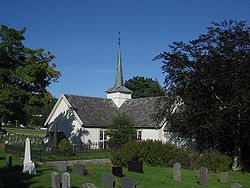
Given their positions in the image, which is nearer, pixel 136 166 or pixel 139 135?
pixel 136 166

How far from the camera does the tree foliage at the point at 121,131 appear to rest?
3278 cm

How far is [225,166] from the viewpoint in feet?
77.0

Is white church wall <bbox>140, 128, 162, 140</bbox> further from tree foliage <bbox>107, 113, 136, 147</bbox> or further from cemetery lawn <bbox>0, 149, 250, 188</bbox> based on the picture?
cemetery lawn <bbox>0, 149, 250, 188</bbox>

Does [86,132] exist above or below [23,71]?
below

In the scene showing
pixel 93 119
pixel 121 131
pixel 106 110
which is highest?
pixel 106 110

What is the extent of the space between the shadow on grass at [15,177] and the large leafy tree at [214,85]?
12.5 m

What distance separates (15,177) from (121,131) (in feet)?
56.9

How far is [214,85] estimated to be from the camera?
2381cm

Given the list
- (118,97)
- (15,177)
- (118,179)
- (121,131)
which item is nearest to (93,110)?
(118,97)

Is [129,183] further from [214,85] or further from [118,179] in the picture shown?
[214,85]

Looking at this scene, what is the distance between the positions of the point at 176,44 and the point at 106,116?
17.2 metres

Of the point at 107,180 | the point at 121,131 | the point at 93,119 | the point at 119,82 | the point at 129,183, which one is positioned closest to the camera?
the point at 129,183

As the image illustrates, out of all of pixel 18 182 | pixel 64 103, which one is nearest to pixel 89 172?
pixel 18 182

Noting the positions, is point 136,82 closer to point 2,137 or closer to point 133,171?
point 2,137
